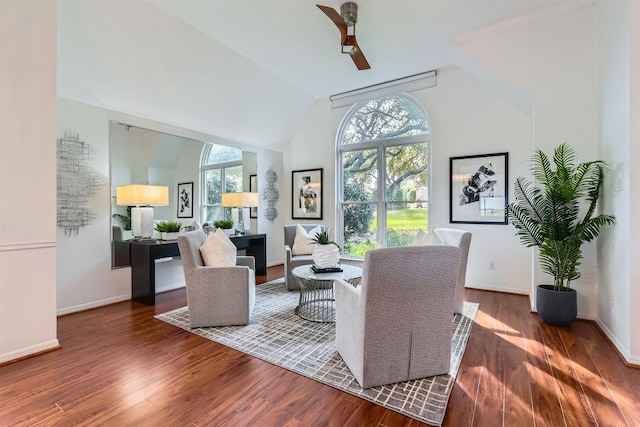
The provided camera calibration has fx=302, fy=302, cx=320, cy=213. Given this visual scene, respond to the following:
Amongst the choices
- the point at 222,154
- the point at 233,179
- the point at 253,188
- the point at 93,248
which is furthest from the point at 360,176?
the point at 93,248

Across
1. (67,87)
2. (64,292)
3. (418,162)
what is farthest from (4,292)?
(418,162)

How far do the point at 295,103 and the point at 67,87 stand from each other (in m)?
3.25

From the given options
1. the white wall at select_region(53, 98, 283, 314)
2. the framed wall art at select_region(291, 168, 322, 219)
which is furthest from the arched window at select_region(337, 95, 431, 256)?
the white wall at select_region(53, 98, 283, 314)

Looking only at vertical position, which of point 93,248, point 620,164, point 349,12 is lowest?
point 93,248

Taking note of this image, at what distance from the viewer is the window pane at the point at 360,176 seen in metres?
5.37

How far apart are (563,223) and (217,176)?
467 centimetres

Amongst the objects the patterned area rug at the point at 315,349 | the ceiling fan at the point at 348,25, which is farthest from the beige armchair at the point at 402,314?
the ceiling fan at the point at 348,25

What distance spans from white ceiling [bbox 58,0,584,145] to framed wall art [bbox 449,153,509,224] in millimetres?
1508

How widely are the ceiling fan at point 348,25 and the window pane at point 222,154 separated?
284 cm

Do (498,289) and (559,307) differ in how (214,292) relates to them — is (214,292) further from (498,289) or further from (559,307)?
(498,289)

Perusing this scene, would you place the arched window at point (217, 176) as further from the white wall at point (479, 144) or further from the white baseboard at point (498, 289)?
the white baseboard at point (498, 289)

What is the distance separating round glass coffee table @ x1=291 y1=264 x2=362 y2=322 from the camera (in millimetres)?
2967

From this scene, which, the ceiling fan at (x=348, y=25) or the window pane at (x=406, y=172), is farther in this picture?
the window pane at (x=406, y=172)

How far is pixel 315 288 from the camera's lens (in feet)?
11.3
